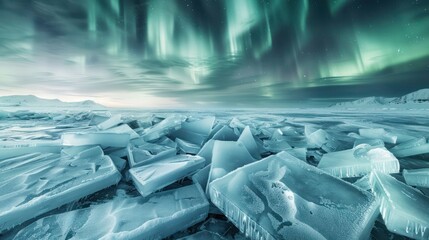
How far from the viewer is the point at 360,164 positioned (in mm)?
1269

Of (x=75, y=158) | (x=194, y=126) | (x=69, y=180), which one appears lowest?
(x=69, y=180)

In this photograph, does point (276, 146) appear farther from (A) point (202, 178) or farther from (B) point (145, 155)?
(B) point (145, 155)

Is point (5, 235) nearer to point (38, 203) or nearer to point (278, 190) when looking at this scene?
point (38, 203)

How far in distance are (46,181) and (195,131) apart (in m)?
1.73

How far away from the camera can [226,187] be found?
93cm

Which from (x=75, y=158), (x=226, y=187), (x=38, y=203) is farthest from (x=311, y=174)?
(x=75, y=158)

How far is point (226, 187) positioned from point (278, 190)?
0.92ft

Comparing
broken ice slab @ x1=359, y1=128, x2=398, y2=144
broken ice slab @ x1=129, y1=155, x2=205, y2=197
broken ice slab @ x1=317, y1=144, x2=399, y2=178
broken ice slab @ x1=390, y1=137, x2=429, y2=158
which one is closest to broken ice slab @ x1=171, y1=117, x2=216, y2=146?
broken ice slab @ x1=129, y1=155, x2=205, y2=197

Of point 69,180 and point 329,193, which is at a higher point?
point 69,180

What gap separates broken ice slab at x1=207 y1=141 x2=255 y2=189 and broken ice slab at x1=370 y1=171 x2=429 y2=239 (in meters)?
0.81

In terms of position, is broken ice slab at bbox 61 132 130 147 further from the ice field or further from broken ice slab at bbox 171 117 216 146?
broken ice slab at bbox 171 117 216 146

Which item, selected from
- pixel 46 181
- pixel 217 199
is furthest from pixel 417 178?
pixel 46 181

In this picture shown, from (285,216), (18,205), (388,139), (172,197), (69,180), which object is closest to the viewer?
(285,216)

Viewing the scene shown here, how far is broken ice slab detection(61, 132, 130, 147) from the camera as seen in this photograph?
1784mm
